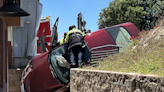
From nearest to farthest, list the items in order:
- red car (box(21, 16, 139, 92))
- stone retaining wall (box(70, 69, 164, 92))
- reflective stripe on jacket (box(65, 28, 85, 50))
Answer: stone retaining wall (box(70, 69, 164, 92))
reflective stripe on jacket (box(65, 28, 85, 50))
red car (box(21, 16, 139, 92))

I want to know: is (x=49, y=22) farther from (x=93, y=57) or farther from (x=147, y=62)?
(x=147, y=62)

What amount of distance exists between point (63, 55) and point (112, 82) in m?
4.80

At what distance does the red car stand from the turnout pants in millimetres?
390

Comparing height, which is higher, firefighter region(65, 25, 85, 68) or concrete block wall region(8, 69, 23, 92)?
firefighter region(65, 25, 85, 68)

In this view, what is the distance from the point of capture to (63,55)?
851cm

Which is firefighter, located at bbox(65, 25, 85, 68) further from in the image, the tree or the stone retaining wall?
the tree

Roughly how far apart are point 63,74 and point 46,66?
787mm

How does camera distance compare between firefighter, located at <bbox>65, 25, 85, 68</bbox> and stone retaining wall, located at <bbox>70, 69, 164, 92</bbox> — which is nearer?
stone retaining wall, located at <bbox>70, 69, 164, 92</bbox>

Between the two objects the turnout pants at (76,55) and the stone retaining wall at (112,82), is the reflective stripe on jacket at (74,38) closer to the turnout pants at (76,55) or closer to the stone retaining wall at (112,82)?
the turnout pants at (76,55)

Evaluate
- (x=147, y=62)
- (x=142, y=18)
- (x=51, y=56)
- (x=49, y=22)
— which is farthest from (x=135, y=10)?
(x=147, y=62)

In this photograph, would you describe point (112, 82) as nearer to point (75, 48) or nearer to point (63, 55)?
point (75, 48)

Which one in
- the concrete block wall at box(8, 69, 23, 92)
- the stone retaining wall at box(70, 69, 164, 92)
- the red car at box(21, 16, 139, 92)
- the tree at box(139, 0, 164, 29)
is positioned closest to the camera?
the stone retaining wall at box(70, 69, 164, 92)

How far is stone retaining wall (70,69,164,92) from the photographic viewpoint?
3035mm

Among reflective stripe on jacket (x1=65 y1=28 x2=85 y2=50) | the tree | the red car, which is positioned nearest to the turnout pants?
reflective stripe on jacket (x1=65 y1=28 x2=85 y2=50)
